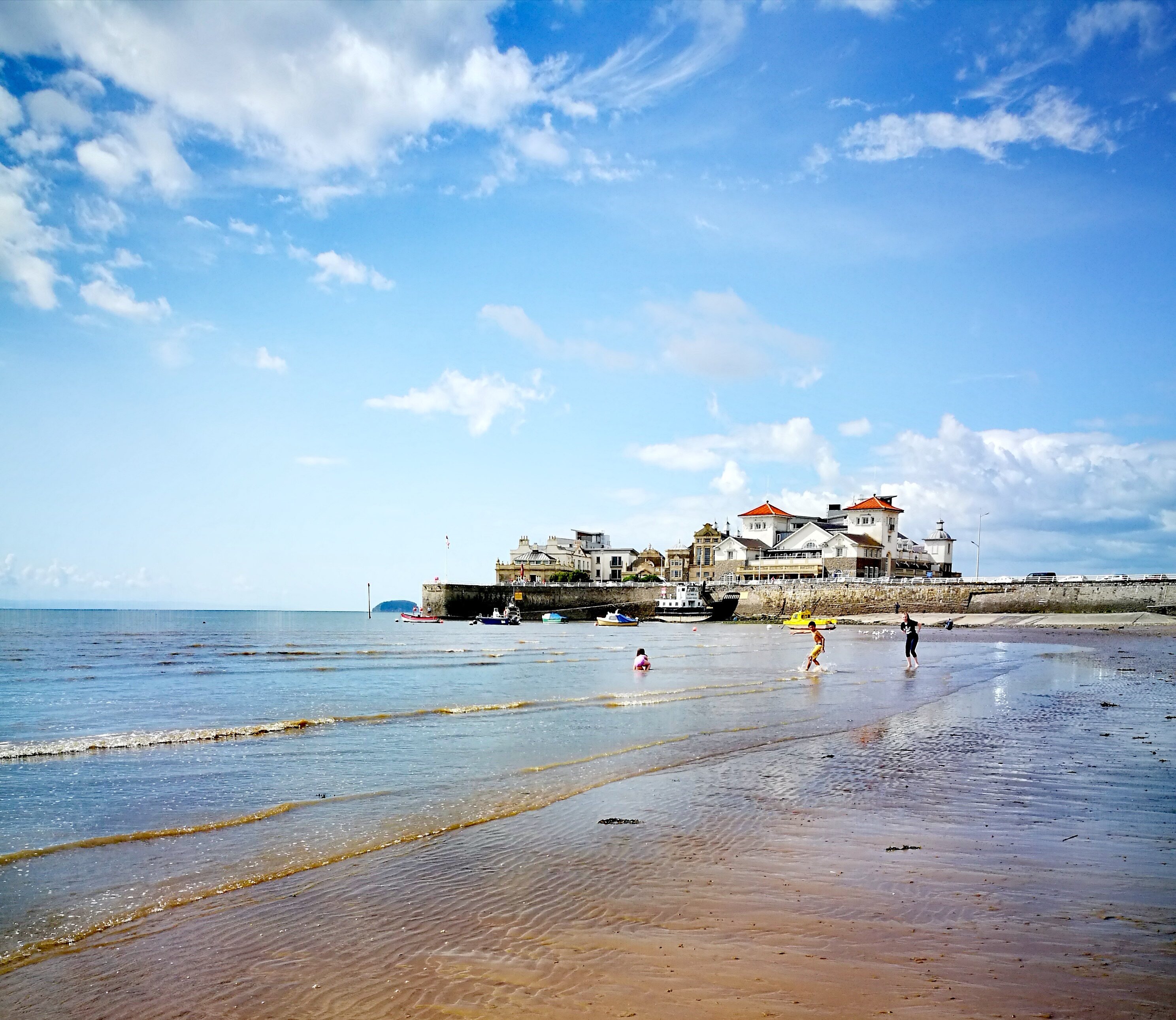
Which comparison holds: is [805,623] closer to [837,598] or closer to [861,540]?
[837,598]

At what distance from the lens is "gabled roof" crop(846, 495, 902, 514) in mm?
102562

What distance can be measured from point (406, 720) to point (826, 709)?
9.83 meters

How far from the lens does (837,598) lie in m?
89.2

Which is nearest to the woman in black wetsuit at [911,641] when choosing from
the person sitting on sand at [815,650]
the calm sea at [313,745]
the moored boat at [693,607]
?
the calm sea at [313,745]

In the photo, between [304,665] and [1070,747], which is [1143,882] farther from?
[304,665]

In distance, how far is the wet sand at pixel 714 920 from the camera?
4805 millimetres

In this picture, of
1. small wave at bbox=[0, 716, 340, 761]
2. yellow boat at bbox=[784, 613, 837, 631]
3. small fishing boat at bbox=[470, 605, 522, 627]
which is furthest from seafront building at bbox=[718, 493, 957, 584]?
small wave at bbox=[0, 716, 340, 761]

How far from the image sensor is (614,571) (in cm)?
14312

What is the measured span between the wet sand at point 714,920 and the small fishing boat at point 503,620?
274ft

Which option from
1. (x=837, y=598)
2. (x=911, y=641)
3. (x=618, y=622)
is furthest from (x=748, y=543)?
(x=911, y=641)

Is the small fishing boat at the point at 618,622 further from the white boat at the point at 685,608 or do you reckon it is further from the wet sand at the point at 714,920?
the wet sand at the point at 714,920

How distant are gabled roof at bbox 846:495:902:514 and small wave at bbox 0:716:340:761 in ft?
311

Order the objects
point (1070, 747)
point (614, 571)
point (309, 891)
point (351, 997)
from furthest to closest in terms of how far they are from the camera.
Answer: point (614, 571), point (1070, 747), point (309, 891), point (351, 997)

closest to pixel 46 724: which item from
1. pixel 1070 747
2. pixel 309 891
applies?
pixel 309 891
